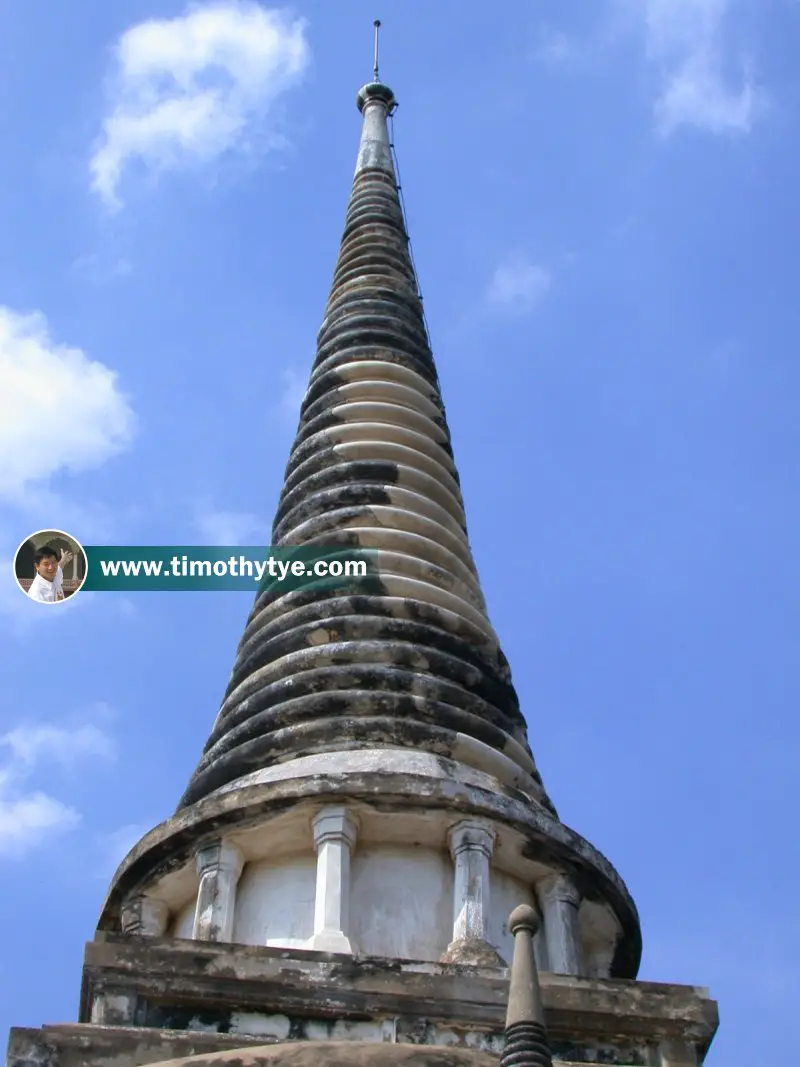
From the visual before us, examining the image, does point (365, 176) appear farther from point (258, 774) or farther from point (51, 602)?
point (258, 774)

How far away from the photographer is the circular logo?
567 inches

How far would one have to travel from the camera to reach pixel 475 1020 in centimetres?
936

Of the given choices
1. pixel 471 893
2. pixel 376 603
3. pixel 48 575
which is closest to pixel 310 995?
pixel 471 893

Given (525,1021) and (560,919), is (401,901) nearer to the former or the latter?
(560,919)

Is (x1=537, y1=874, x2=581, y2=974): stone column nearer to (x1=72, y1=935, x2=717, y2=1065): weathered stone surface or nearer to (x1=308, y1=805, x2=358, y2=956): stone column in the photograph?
(x1=308, y1=805, x2=358, y2=956): stone column

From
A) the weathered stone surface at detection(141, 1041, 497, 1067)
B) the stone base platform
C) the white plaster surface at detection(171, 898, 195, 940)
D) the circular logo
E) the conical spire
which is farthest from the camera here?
the circular logo

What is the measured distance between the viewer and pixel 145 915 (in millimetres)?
11797

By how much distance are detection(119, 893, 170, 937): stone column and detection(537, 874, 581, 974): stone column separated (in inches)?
90.3

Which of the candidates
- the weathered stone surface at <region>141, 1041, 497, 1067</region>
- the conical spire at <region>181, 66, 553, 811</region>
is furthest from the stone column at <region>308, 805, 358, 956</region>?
the weathered stone surface at <region>141, 1041, 497, 1067</region>

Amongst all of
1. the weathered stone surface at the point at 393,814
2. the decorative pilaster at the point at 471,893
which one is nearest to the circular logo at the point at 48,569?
the weathered stone surface at the point at 393,814

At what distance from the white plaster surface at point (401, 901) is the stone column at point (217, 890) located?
0.71 m

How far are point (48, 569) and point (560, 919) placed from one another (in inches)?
199

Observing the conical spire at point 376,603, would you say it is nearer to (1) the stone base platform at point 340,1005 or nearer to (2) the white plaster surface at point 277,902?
(2) the white plaster surface at point 277,902

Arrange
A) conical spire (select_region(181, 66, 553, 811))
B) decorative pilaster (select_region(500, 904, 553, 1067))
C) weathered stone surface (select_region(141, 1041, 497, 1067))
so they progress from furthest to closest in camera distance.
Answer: conical spire (select_region(181, 66, 553, 811)), weathered stone surface (select_region(141, 1041, 497, 1067)), decorative pilaster (select_region(500, 904, 553, 1067))
